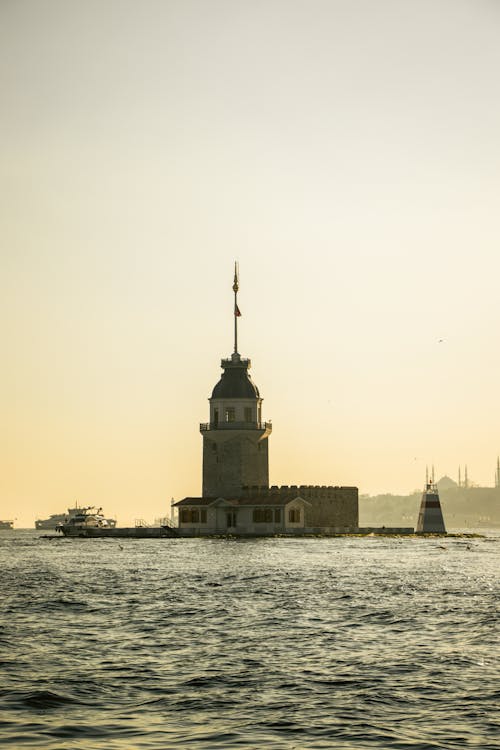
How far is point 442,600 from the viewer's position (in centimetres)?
5159

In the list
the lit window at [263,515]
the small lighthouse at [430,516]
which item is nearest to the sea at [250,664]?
the lit window at [263,515]

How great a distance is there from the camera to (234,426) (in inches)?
5413

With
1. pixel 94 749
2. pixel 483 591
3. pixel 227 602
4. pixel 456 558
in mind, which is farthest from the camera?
pixel 456 558

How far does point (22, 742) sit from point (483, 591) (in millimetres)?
38930

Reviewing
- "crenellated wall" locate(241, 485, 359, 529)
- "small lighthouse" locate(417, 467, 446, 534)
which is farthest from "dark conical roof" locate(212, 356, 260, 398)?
"small lighthouse" locate(417, 467, 446, 534)

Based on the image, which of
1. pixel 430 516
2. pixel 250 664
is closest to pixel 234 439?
pixel 430 516

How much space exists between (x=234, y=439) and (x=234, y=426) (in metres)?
1.54

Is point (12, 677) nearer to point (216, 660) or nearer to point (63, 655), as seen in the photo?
point (63, 655)

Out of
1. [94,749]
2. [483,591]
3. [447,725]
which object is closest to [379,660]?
[447,725]

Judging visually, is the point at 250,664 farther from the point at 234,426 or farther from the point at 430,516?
the point at 430,516

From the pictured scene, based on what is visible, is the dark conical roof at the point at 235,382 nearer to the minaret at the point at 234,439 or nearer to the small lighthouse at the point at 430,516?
the minaret at the point at 234,439

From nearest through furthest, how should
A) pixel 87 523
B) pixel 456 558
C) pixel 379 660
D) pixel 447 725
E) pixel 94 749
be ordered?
pixel 94 749 < pixel 447 725 < pixel 379 660 < pixel 456 558 < pixel 87 523

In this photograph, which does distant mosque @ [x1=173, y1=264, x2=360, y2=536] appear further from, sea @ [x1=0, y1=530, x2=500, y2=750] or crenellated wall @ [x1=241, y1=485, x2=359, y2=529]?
sea @ [x1=0, y1=530, x2=500, y2=750]

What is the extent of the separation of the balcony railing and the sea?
242ft
